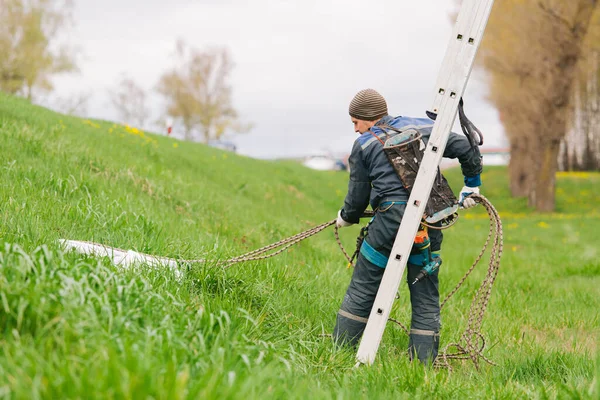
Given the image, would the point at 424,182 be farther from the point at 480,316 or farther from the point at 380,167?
the point at 480,316

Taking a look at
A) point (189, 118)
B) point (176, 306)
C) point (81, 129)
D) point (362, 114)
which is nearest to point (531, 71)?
point (81, 129)

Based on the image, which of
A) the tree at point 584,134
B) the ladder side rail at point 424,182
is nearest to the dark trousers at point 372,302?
the ladder side rail at point 424,182

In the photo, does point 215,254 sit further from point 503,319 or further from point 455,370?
point 503,319

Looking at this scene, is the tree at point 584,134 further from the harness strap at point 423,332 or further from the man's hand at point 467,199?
the harness strap at point 423,332

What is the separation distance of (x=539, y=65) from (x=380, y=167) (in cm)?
1769

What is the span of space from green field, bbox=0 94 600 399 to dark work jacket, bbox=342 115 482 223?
38.5 inches

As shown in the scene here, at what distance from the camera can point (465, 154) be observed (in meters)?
4.19

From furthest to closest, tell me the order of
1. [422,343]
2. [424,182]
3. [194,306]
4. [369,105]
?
[369,105] → [422,343] → [424,182] → [194,306]

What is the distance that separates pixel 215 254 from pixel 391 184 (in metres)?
1.52

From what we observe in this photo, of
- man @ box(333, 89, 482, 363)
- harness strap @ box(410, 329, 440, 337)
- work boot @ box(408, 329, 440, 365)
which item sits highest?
man @ box(333, 89, 482, 363)

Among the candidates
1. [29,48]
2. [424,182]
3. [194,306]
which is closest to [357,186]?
[424,182]

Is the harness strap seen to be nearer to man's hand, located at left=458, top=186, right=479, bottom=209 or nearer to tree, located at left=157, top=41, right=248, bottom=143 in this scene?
man's hand, located at left=458, top=186, right=479, bottom=209

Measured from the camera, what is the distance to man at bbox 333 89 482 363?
4.09 meters

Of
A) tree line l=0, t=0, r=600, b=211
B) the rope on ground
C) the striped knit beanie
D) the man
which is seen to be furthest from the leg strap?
tree line l=0, t=0, r=600, b=211
